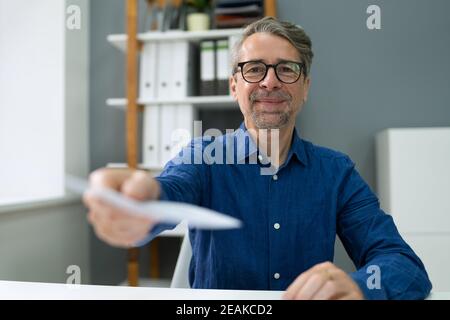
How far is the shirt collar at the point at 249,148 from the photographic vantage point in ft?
2.13

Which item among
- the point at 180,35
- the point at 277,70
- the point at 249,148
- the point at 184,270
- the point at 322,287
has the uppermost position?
the point at 180,35

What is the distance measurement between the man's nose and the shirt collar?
0.09 metres

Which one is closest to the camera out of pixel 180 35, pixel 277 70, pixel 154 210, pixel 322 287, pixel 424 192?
pixel 154 210

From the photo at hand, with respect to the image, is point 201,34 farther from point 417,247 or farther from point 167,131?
point 417,247

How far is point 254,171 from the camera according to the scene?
0.65 meters

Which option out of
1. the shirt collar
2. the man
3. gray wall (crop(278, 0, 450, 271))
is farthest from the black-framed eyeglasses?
gray wall (crop(278, 0, 450, 271))

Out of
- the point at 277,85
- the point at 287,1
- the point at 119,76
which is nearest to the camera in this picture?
the point at 277,85

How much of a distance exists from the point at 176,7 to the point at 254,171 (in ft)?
3.05

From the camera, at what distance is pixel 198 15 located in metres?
1.36

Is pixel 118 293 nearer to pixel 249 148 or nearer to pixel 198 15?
pixel 249 148

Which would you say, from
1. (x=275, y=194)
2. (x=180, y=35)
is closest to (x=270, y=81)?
(x=275, y=194)

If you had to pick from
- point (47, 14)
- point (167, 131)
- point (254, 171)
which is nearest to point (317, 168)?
point (254, 171)

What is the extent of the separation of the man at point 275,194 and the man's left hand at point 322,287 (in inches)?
7.1

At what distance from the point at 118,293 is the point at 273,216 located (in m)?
0.27
